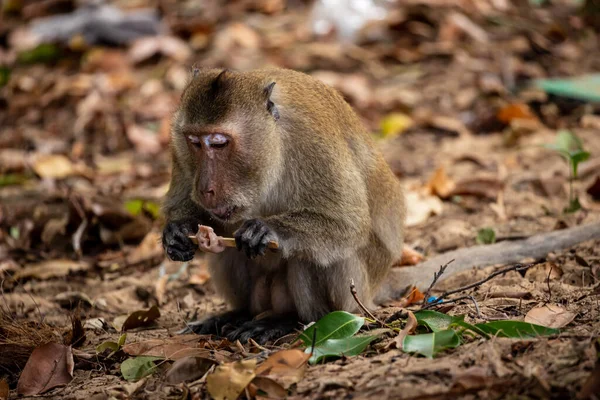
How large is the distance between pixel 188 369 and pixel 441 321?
52.2 inches

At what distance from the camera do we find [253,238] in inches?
168

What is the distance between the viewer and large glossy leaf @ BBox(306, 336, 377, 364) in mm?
3787

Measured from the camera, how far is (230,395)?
3.45 meters

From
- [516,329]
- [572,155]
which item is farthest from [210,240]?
[572,155]

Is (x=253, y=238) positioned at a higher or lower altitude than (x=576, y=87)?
higher

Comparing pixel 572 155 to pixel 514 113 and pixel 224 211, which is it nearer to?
pixel 514 113

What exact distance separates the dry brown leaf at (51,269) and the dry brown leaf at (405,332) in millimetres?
3452

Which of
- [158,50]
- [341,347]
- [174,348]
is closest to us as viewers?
[341,347]

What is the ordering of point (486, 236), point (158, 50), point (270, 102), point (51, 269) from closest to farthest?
1. point (270, 102)
2. point (486, 236)
3. point (51, 269)
4. point (158, 50)

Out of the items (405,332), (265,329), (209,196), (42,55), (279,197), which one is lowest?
(265,329)

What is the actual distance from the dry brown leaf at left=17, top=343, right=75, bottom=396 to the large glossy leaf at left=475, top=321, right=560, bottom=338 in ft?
7.38

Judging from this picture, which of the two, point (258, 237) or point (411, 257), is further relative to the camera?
point (411, 257)

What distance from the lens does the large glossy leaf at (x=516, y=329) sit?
3615 millimetres

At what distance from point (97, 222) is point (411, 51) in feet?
18.7
